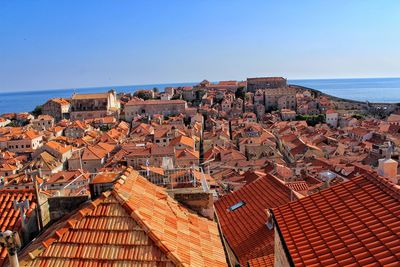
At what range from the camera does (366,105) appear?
3637 inches

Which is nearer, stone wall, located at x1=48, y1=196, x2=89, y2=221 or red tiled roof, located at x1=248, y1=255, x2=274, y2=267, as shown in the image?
stone wall, located at x1=48, y1=196, x2=89, y2=221

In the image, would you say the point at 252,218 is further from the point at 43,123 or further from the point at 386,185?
the point at 43,123

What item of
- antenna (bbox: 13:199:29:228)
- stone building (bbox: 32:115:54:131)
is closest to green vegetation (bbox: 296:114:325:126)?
stone building (bbox: 32:115:54:131)

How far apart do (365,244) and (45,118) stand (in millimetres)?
94154

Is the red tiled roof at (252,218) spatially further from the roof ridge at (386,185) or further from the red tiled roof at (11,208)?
the red tiled roof at (11,208)

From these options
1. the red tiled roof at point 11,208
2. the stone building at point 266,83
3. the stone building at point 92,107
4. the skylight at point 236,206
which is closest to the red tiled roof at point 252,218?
the skylight at point 236,206

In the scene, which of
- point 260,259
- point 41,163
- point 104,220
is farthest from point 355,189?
point 41,163

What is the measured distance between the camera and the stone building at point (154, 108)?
90125mm

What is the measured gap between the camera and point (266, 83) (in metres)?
122

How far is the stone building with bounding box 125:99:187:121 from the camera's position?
9012cm

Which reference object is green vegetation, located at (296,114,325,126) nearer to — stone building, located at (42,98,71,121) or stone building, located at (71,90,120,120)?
stone building, located at (71,90,120,120)

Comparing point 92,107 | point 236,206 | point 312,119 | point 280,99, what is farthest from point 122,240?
point 92,107

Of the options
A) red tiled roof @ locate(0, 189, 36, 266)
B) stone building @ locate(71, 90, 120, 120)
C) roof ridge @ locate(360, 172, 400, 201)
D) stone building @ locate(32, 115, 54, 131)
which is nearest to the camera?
roof ridge @ locate(360, 172, 400, 201)

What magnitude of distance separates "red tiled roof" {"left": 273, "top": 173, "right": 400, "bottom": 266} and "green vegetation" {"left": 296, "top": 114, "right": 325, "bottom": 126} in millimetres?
76605
